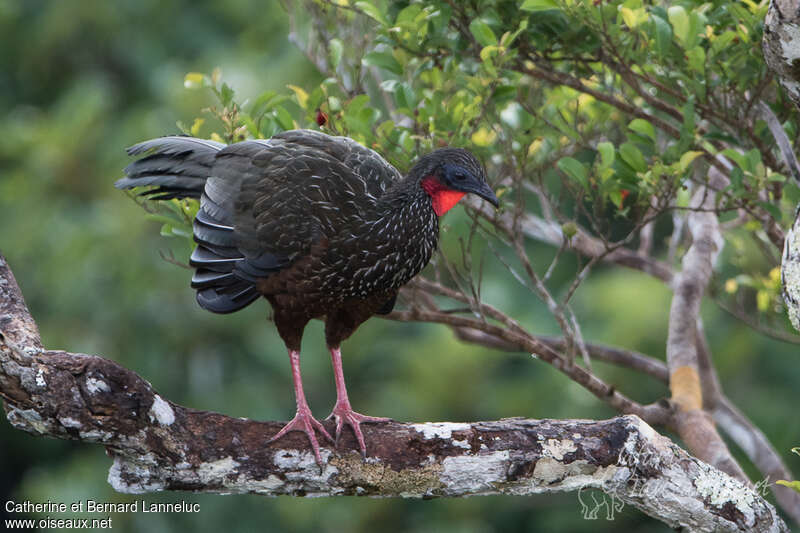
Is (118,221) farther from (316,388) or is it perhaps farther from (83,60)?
(83,60)

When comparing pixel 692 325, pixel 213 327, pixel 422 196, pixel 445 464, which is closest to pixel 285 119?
pixel 422 196

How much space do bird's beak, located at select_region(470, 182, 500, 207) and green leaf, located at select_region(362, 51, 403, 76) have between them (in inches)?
35.1

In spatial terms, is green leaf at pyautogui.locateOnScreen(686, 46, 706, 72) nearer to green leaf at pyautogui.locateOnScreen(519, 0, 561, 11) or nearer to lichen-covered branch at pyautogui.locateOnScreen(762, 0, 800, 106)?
green leaf at pyautogui.locateOnScreen(519, 0, 561, 11)

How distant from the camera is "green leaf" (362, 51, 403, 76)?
13.6 feet

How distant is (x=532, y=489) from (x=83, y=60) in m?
15.9

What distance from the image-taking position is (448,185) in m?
3.60

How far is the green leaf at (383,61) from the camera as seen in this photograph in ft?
13.6

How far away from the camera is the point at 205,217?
146 inches

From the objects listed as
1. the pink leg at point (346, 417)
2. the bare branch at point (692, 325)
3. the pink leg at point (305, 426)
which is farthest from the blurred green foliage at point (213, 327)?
the pink leg at point (305, 426)

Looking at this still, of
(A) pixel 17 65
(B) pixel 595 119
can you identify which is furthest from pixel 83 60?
(B) pixel 595 119

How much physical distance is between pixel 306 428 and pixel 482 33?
59.1 inches

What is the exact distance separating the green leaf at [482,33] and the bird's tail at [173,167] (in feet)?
3.30

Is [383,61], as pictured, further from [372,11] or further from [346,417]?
[346,417]

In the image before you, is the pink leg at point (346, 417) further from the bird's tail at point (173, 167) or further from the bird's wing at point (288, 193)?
the bird's tail at point (173, 167)
